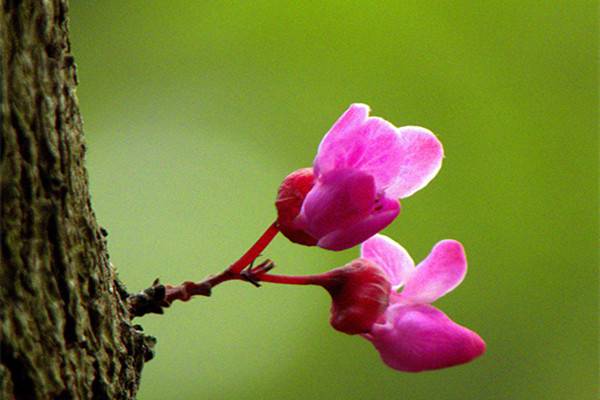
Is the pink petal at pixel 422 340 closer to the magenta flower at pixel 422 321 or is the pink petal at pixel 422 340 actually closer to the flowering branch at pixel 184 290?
the magenta flower at pixel 422 321

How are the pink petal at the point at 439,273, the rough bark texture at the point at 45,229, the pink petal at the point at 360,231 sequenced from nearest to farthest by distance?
1. the rough bark texture at the point at 45,229
2. the pink petal at the point at 360,231
3. the pink petal at the point at 439,273

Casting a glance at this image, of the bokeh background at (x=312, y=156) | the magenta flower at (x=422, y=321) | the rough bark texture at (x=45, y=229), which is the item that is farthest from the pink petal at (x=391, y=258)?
the bokeh background at (x=312, y=156)

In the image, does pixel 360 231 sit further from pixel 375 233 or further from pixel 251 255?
pixel 251 255

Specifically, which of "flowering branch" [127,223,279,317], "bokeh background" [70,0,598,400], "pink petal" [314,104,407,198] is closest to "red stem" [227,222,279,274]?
"flowering branch" [127,223,279,317]

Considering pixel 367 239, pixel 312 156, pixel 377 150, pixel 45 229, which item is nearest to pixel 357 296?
pixel 367 239

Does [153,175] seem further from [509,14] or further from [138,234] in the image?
[509,14]

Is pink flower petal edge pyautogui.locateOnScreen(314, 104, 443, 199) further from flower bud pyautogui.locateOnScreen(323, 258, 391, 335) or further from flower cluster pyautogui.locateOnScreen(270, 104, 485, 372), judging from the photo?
flower bud pyautogui.locateOnScreen(323, 258, 391, 335)
